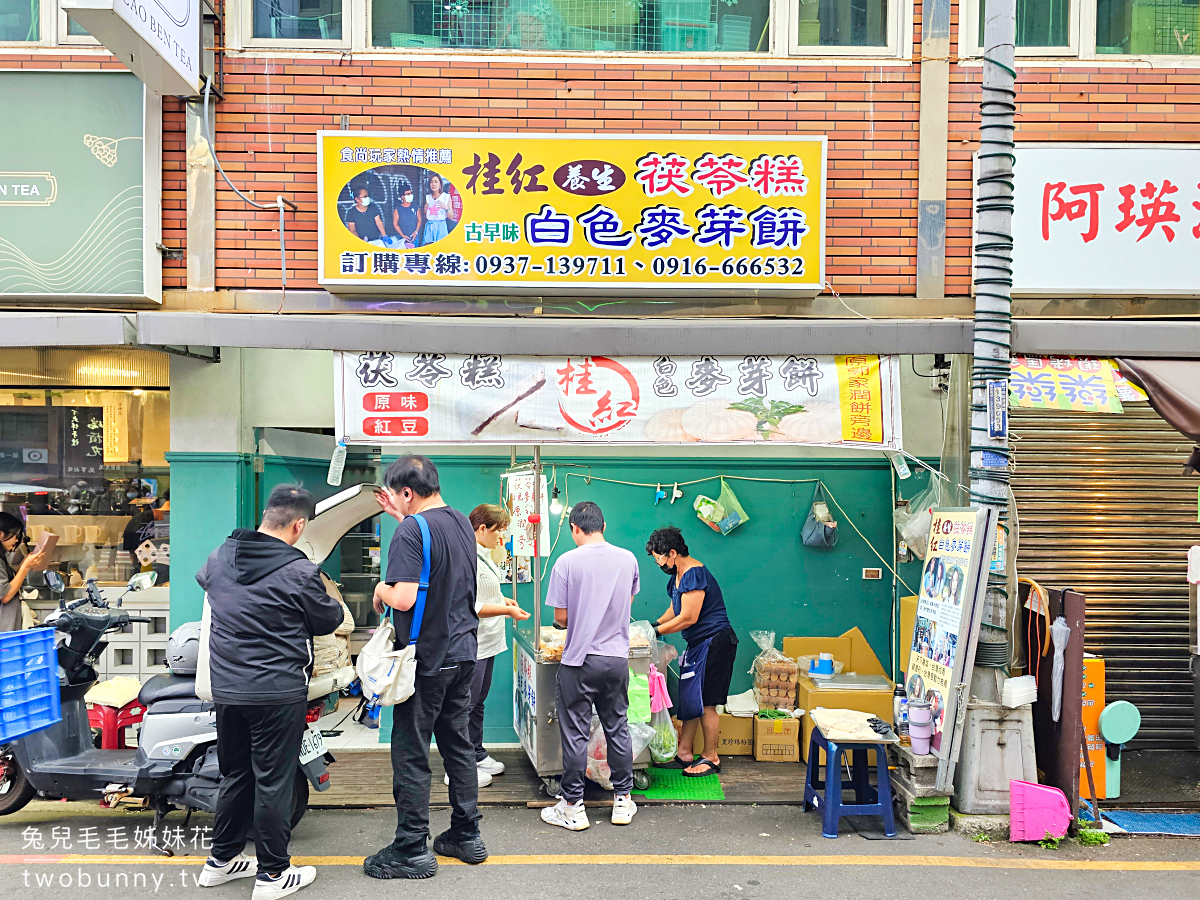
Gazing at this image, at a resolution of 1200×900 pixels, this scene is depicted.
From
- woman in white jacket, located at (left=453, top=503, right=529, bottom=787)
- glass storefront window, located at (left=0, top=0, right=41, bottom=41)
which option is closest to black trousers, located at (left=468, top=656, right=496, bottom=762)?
woman in white jacket, located at (left=453, top=503, right=529, bottom=787)

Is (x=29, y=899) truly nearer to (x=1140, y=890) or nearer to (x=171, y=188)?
(x=171, y=188)

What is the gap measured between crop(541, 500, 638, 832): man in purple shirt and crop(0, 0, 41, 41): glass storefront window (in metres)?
5.99

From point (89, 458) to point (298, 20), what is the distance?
14.0ft

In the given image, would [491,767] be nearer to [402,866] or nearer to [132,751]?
[402,866]

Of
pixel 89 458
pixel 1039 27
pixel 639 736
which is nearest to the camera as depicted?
pixel 639 736

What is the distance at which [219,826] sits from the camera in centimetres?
479

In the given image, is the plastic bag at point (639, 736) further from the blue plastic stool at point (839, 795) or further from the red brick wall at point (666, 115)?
the red brick wall at point (666, 115)

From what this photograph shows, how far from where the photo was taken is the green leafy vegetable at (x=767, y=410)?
6562 millimetres

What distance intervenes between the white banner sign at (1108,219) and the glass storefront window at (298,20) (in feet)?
18.5

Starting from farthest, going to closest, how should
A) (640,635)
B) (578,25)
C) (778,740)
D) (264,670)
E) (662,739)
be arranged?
(578,25)
(778,740)
(640,635)
(662,739)
(264,670)

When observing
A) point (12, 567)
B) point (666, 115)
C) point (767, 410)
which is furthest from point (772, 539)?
point (12, 567)

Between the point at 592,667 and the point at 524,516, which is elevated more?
the point at 524,516

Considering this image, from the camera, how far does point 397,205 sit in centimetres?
695

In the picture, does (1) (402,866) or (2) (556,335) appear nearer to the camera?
(1) (402,866)
